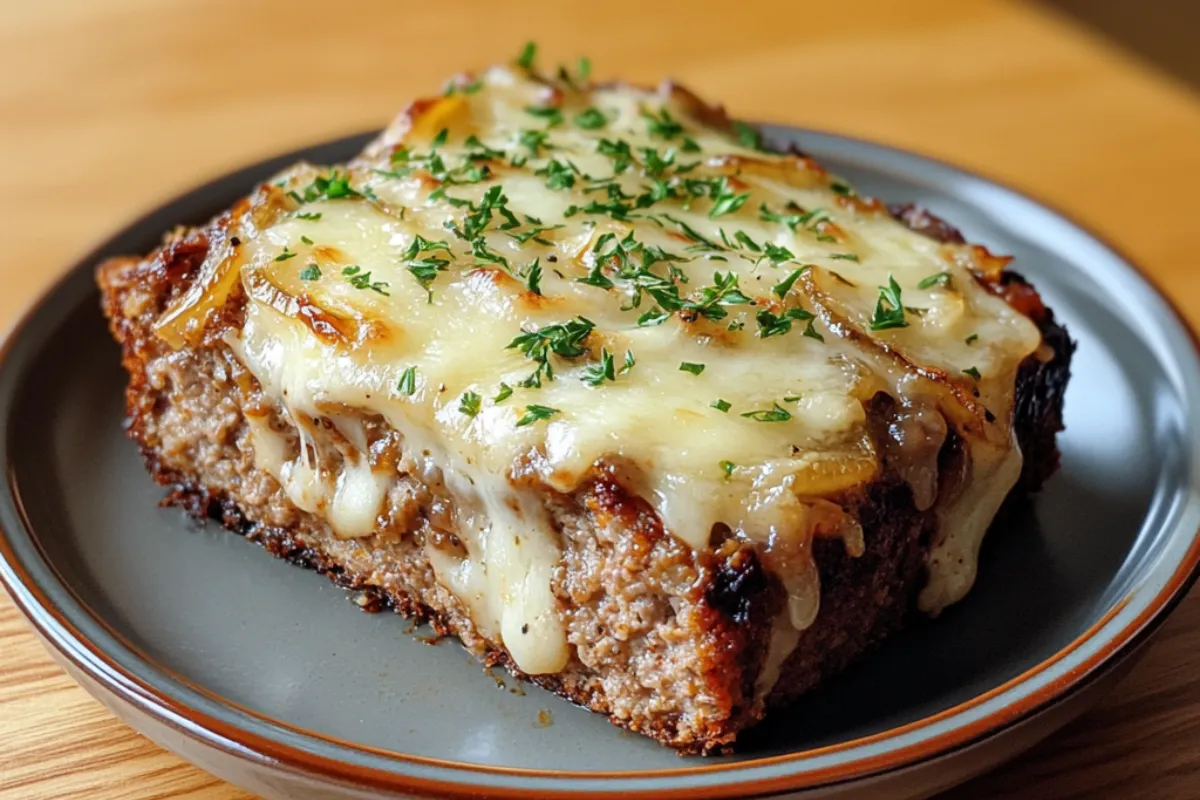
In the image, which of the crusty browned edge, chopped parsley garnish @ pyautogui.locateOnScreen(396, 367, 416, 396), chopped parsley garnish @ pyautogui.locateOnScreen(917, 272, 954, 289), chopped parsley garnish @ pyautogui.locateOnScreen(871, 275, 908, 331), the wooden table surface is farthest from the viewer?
the wooden table surface

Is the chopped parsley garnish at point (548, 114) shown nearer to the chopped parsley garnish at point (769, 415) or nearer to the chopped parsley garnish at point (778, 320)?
the chopped parsley garnish at point (778, 320)

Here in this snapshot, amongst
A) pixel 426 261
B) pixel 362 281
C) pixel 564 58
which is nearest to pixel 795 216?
pixel 426 261

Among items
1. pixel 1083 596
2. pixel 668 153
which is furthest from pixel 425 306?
pixel 1083 596

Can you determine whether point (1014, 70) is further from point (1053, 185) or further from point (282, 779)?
point (282, 779)

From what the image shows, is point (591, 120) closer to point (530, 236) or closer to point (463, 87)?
point (463, 87)

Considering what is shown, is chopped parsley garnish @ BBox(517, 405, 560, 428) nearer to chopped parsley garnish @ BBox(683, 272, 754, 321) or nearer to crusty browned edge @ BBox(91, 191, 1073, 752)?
crusty browned edge @ BBox(91, 191, 1073, 752)

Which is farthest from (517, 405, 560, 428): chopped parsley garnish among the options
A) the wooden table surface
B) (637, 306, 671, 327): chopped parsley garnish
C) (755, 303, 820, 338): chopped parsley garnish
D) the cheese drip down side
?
the wooden table surface
